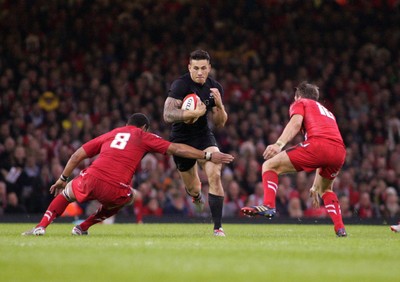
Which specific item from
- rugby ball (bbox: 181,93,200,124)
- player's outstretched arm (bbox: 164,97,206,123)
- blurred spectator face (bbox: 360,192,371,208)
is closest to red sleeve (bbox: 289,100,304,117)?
player's outstretched arm (bbox: 164,97,206,123)

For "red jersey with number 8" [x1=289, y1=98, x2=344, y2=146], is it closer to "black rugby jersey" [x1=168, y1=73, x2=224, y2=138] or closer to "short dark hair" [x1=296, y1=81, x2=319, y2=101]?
"short dark hair" [x1=296, y1=81, x2=319, y2=101]

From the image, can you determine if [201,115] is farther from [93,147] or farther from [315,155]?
[315,155]

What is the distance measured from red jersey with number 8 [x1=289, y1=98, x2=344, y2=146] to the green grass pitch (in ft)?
4.58

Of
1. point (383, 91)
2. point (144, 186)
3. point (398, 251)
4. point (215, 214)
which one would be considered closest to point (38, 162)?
point (144, 186)

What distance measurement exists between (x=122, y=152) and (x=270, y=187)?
189 centimetres

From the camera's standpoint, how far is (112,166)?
10742 millimetres

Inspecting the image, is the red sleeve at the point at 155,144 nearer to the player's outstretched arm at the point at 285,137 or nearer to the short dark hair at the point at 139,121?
the short dark hair at the point at 139,121

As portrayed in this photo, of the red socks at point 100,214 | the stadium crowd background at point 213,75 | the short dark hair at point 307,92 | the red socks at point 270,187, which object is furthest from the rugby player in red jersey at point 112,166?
the stadium crowd background at point 213,75

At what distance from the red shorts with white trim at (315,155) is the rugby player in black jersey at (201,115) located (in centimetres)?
105

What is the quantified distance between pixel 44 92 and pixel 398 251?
41.3 feet

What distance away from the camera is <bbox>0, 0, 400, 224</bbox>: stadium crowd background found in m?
18.0

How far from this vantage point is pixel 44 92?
65.1 ft

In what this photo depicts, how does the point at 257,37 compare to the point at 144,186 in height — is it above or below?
above

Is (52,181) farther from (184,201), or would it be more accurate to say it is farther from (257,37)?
(257,37)
